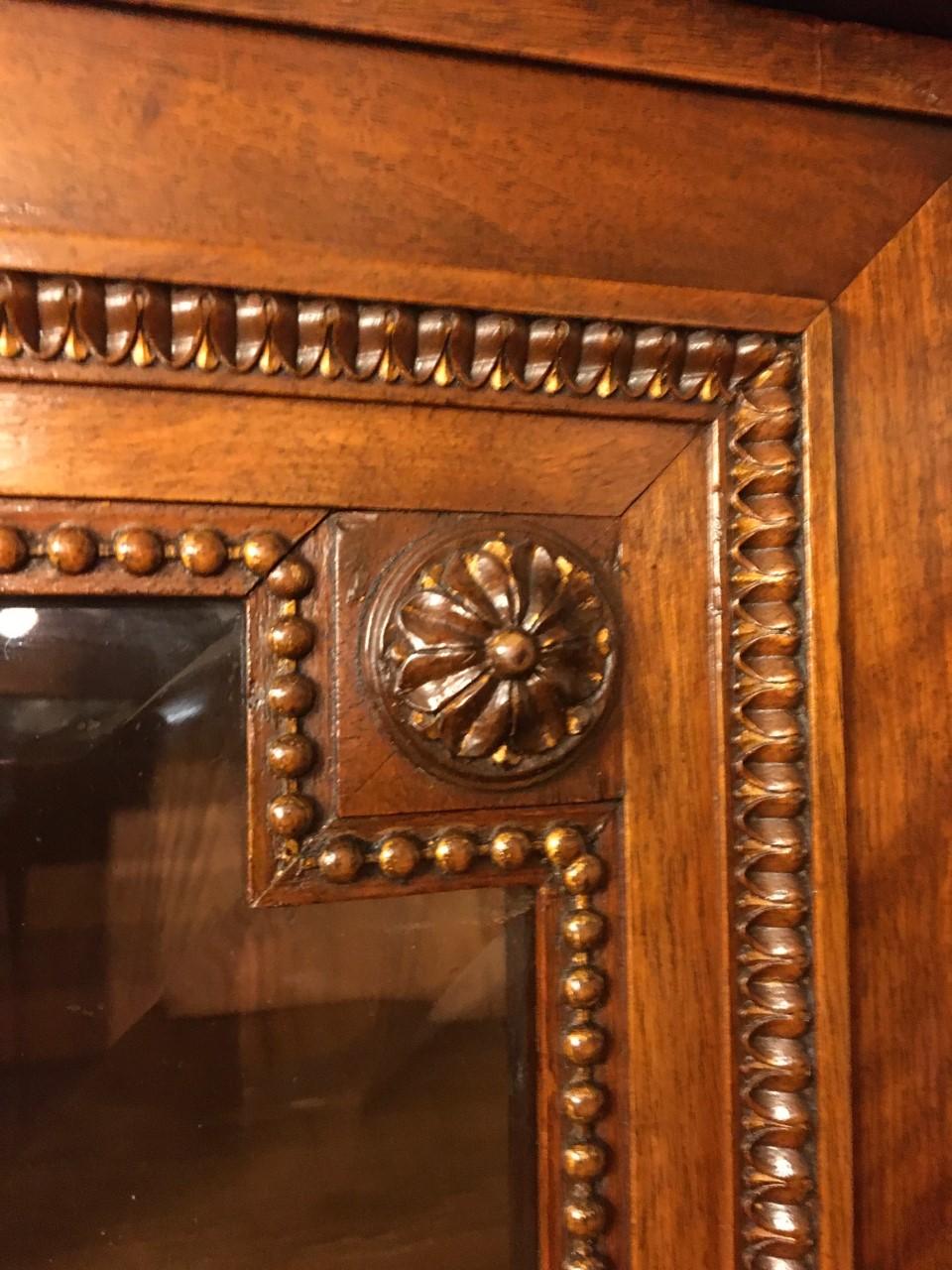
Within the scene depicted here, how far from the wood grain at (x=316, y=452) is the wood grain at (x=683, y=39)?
0.18m

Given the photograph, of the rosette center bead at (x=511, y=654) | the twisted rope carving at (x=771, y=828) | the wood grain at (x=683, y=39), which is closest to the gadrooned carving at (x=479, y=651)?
the rosette center bead at (x=511, y=654)

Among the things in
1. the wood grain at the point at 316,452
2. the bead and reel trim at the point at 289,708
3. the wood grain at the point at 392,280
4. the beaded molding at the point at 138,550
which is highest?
the wood grain at the point at 392,280

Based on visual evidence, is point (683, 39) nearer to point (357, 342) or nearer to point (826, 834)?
point (357, 342)

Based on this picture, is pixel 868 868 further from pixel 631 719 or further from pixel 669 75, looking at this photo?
pixel 669 75

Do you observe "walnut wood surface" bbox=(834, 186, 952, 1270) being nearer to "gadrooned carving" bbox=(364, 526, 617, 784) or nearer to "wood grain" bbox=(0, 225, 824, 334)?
"wood grain" bbox=(0, 225, 824, 334)

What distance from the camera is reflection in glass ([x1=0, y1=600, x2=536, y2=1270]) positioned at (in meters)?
0.46

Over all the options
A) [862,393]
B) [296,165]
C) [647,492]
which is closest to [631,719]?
[647,492]

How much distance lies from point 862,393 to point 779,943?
12.2 inches

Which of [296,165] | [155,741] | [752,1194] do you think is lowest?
[752,1194]

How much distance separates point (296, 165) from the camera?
444 mm

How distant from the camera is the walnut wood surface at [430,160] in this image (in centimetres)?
42

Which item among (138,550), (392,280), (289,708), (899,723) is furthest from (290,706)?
(899,723)

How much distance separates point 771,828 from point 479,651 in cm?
20

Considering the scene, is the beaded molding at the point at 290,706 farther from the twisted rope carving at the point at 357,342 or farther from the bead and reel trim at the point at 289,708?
the twisted rope carving at the point at 357,342
